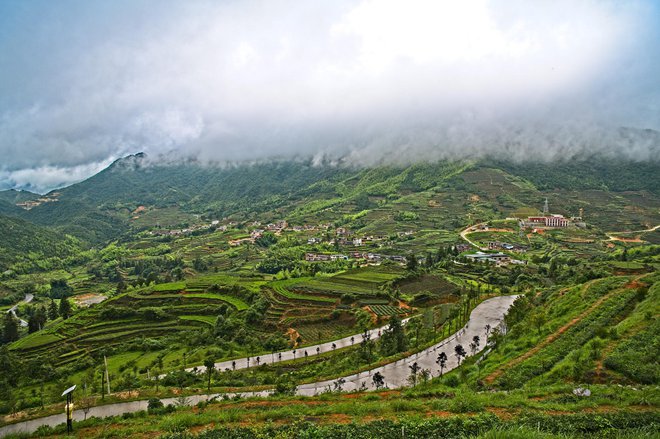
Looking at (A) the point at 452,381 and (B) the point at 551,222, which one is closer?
(A) the point at 452,381

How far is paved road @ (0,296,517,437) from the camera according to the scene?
20.5 meters

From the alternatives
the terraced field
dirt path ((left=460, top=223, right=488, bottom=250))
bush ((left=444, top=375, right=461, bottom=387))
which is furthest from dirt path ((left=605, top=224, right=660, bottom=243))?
bush ((left=444, top=375, right=461, bottom=387))

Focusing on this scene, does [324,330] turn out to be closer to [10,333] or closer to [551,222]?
[10,333]

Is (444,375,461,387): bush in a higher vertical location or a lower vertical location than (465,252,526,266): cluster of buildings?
higher

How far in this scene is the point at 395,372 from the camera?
1117 inches

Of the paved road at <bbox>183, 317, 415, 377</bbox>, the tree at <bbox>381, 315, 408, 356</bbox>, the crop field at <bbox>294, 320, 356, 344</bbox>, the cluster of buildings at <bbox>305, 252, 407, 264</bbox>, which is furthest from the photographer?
the cluster of buildings at <bbox>305, 252, 407, 264</bbox>

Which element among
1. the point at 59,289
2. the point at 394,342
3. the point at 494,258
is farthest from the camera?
the point at 59,289

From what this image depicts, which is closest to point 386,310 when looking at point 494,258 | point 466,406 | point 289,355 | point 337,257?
point 289,355

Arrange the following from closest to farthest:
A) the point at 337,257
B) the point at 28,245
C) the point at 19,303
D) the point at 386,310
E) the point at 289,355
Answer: the point at 289,355 → the point at 386,310 → the point at 19,303 → the point at 337,257 → the point at 28,245

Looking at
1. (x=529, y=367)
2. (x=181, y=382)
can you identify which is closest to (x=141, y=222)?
(x=181, y=382)

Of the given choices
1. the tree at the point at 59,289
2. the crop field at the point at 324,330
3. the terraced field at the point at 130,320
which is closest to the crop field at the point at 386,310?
the crop field at the point at 324,330

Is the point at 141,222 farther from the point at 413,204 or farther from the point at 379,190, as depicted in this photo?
the point at 413,204

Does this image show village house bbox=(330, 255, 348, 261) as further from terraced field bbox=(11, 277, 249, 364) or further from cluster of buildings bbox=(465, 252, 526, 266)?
terraced field bbox=(11, 277, 249, 364)

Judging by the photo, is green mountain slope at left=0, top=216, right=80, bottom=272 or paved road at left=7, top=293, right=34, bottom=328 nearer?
paved road at left=7, top=293, right=34, bottom=328
